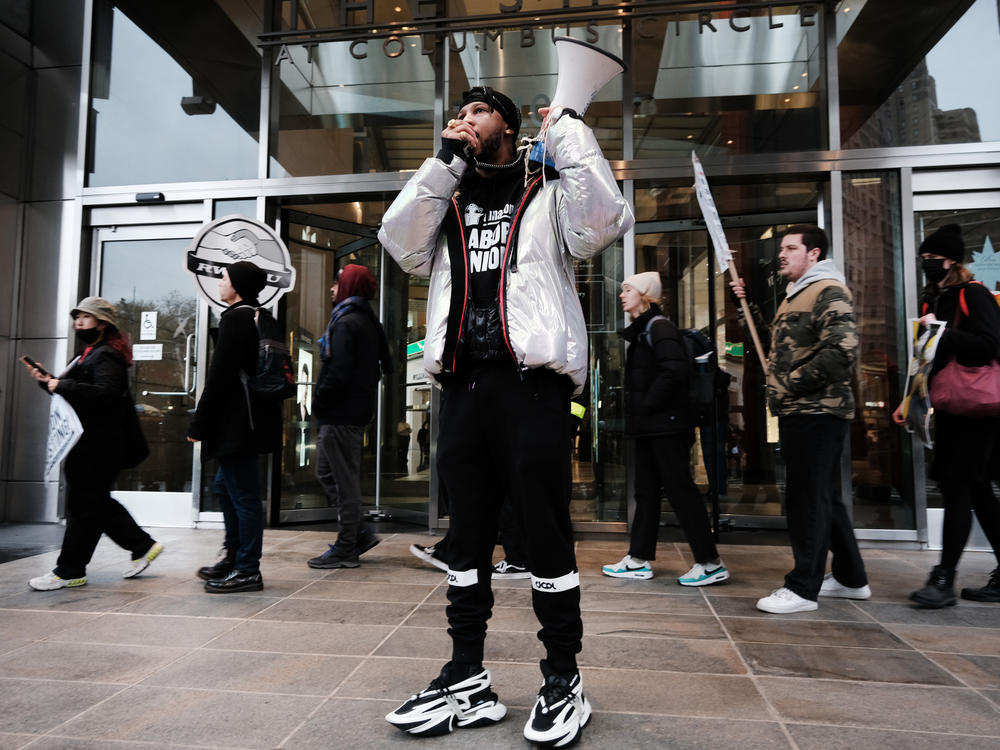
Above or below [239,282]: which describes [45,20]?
above

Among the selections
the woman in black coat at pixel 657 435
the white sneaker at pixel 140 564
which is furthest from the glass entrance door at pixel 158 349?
the woman in black coat at pixel 657 435

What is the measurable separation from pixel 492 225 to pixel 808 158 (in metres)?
4.23

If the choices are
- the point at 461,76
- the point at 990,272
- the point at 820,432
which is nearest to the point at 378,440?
the point at 461,76

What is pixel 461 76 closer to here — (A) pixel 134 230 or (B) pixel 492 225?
(A) pixel 134 230

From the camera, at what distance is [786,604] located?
3.30 meters

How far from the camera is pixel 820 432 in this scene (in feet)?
10.9

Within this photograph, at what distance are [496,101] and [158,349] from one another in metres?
4.98

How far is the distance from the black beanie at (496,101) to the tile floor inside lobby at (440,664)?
1.83 m

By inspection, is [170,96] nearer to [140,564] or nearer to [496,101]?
[140,564]

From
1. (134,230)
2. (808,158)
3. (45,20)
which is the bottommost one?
(134,230)

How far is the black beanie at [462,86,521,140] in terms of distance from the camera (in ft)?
6.96

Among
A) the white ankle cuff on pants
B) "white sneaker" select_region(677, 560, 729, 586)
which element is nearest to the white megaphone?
Answer: the white ankle cuff on pants

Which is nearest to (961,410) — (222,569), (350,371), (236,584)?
(350,371)

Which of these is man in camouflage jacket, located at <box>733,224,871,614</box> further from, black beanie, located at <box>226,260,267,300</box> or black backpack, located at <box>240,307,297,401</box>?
black beanie, located at <box>226,260,267,300</box>
